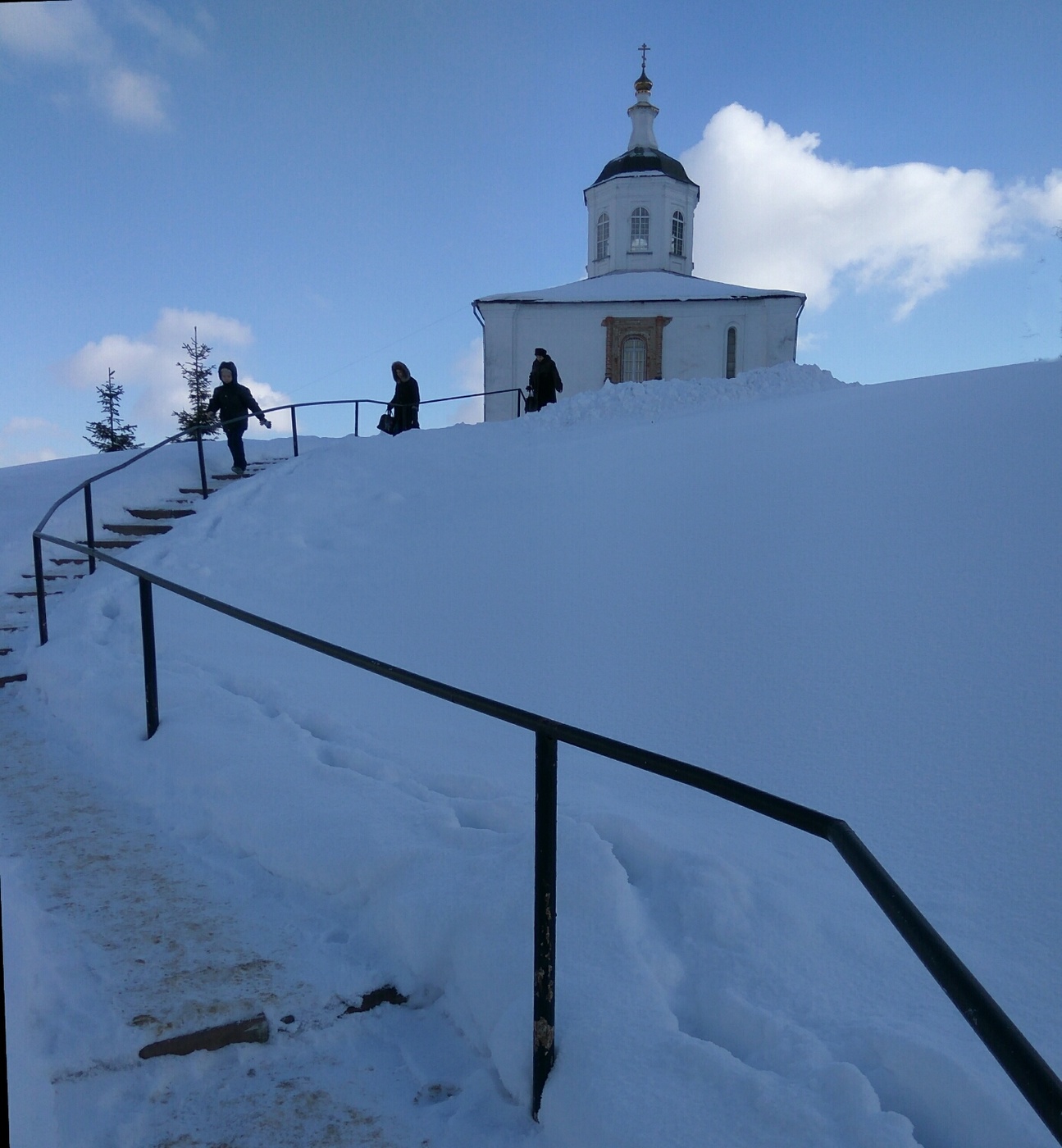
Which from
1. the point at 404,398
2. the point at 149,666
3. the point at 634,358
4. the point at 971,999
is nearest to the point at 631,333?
the point at 634,358

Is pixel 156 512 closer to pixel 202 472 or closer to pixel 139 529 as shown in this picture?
pixel 139 529

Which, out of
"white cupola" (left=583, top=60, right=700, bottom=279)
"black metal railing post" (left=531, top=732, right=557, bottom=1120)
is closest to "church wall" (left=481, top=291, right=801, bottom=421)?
"white cupola" (left=583, top=60, right=700, bottom=279)

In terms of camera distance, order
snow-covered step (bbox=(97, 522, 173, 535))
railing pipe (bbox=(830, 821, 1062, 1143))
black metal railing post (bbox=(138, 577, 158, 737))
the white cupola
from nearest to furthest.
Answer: railing pipe (bbox=(830, 821, 1062, 1143)) < black metal railing post (bbox=(138, 577, 158, 737)) < snow-covered step (bbox=(97, 522, 173, 535)) < the white cupola

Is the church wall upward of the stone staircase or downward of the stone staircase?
upward

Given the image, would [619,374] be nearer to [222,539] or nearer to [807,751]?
[222,539]

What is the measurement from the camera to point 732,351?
25.3 meters

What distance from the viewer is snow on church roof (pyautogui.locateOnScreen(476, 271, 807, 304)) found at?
966 inches

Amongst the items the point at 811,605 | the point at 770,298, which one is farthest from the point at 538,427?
the point at 770,298

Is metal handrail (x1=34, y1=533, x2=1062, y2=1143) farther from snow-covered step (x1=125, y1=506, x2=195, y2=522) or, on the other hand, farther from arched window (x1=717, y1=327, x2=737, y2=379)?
arched window (x1=717, y1=327, x2=737, y2=379)

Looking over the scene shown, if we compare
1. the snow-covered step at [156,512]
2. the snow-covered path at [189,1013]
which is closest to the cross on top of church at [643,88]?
the snow-covered step at [156,512]

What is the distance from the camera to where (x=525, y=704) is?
4703 millimetres

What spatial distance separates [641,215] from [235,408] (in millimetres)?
21644

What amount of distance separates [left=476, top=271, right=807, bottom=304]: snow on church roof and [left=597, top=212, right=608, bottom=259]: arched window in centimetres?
224

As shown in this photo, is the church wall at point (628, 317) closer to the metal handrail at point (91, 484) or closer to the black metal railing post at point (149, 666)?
the metal handrail at point (91, 484)
